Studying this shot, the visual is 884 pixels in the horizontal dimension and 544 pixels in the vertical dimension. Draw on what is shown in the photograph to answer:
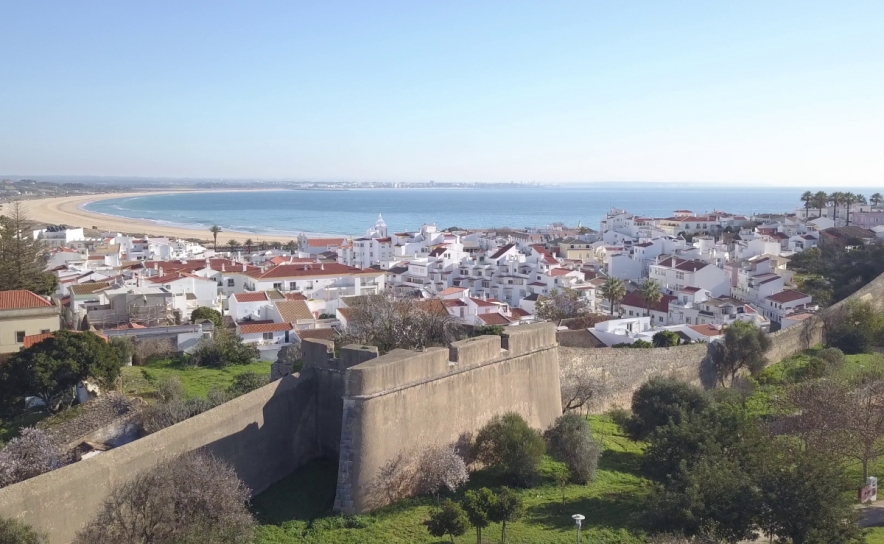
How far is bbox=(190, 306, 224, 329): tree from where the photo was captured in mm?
32353

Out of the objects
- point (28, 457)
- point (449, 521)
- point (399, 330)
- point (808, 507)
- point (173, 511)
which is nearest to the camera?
point (173, 511)

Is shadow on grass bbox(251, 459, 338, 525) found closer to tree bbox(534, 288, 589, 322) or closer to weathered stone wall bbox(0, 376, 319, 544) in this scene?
weathered stone wall bbox(0, 376, 319, 544)

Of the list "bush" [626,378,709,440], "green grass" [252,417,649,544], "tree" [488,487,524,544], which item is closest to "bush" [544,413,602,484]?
"green grass" [252,417,649,544]

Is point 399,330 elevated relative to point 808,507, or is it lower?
elevated

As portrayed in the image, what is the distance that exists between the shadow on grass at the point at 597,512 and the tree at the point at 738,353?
14.4 metres

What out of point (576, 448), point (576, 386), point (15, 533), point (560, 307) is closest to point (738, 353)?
point (576, 386)

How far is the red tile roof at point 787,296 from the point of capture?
4172 centimetres

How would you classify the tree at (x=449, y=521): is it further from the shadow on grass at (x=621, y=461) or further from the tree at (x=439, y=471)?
the shadow on grass at (x=621, y=461)

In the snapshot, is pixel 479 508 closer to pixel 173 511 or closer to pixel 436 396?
pixel 436 396

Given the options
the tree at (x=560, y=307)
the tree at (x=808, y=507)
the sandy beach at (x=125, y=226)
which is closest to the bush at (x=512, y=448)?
the tree at (x=808, y=507)

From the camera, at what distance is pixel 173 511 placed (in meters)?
12.0

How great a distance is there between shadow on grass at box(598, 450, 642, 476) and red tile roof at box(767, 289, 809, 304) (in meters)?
25.3

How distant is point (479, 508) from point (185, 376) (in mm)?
14450

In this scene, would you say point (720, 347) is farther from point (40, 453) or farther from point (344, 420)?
point (40, 453)
